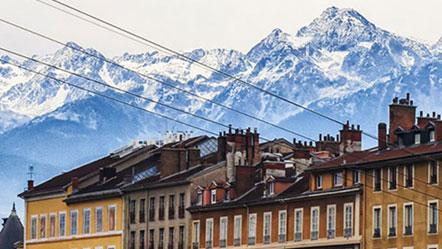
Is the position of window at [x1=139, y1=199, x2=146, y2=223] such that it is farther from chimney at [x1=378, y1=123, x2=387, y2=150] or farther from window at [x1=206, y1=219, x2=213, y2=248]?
chimney at [x1=378, y1=123, x2=387, y2=150]

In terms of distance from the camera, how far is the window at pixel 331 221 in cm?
11406

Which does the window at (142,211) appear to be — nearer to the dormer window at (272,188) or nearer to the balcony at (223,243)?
the balcony at (223,243)

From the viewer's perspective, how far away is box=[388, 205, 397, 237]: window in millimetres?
106250

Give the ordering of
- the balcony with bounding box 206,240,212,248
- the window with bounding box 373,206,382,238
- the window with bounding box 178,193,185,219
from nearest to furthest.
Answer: the window with bounding box 373,206,382,238
the balcony with bounding box 206,240,212,248
the window with bounding box 178,193,185,219

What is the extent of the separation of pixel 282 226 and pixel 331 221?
6.77m

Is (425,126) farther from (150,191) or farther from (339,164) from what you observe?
(150,191)

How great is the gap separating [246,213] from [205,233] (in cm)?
632

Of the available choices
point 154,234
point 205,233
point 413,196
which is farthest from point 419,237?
point 154,234

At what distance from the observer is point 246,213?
125 m

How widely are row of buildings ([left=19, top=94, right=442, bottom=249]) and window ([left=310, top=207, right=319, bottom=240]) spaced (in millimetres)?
73

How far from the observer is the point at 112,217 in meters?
144

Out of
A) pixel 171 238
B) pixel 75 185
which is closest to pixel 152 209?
pixel 171 238

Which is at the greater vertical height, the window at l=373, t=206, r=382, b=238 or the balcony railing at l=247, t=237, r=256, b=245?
the window at l=373, t=206, r=382, b=238

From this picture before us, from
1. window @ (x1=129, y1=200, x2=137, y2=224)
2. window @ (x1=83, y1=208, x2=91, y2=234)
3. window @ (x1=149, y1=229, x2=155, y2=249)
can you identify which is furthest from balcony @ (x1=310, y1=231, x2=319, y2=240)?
window @ (x1=83, y1=208, x2=91, y2=234)
